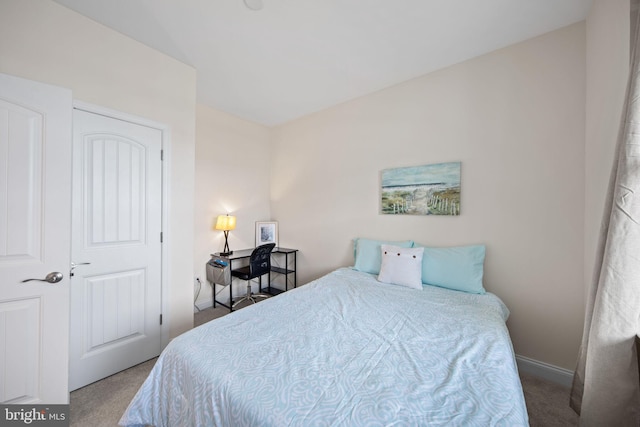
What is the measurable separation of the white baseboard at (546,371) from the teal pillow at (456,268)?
2.17 ft

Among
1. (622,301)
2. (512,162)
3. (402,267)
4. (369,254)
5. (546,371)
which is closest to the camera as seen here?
(622,301)

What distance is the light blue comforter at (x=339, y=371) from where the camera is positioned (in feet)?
2.80

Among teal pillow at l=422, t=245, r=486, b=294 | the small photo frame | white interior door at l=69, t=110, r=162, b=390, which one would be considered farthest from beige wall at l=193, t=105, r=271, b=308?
teal pillow at l=422, t=245, r=486, b=294

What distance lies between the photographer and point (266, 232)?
388cm

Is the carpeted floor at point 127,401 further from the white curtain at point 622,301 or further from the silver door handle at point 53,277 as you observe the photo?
the silver door handle at point 53,277

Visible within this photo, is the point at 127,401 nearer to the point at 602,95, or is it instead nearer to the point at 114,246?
the point at 114,246

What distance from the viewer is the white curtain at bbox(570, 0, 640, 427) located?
959 mm

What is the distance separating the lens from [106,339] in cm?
192

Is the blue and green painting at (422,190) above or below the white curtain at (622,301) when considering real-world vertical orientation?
above

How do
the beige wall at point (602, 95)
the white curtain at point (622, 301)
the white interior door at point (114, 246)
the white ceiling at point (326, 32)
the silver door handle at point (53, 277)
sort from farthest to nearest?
the white interior door at point (114, 246), the white ceiling at point (326, 32), the silver door handle at point (53, 277), the beige wall at point (602, 95), the white curtain at point (622, 301)

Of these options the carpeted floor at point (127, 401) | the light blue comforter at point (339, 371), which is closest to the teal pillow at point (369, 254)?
the light blue comforter at point (339, 371)

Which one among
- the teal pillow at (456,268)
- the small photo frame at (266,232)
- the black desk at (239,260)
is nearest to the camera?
the teal pillow at (456,268)

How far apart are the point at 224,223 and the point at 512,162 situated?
3.28 m

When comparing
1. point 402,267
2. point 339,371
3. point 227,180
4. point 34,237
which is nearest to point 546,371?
point 402,267
